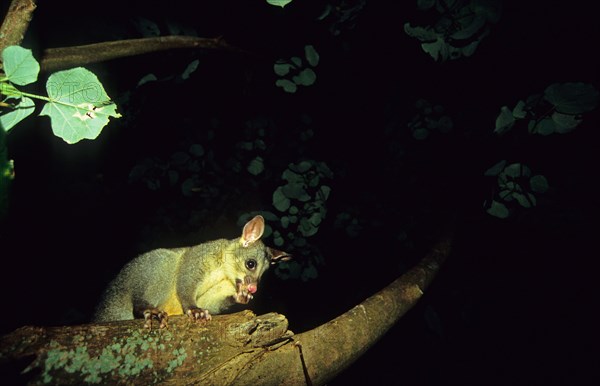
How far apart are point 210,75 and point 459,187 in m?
2.86

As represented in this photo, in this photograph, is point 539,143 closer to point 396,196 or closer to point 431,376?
point 396,196

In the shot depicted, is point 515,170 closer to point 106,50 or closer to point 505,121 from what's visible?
point 505,121

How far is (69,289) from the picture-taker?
13.0ft

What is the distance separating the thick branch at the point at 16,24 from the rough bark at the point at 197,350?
100 centimetres

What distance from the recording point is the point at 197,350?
1160mm

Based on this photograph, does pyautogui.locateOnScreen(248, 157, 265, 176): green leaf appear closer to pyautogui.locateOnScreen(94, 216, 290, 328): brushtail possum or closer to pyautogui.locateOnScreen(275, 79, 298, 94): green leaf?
pyautogui.locateOnScreen(94, 216, 290, 328): brushtail possum

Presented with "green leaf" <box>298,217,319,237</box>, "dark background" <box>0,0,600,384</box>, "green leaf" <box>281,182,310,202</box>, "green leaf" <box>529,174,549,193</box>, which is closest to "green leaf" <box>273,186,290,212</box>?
"green leaf" <box>281,182,310,202</box>

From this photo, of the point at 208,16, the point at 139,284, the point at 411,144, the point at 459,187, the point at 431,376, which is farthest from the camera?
the point at 431,376

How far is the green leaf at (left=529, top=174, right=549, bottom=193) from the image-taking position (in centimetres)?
228

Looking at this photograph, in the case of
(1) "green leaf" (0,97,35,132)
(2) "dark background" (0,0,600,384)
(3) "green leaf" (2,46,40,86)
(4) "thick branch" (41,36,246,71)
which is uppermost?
(3) "green leaf" (2,46,40,86)

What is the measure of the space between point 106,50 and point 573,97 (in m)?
2.44

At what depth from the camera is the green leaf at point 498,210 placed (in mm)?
2343

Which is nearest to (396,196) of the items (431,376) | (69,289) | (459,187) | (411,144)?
(411,144)

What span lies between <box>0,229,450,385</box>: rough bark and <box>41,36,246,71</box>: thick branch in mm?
1214
